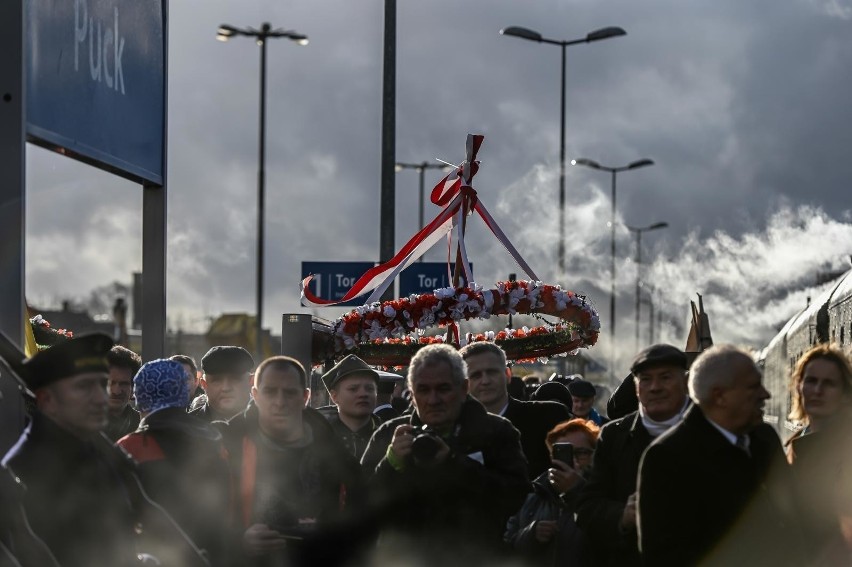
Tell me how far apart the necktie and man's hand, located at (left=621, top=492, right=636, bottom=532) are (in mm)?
737

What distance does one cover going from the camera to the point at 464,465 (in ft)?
22.6

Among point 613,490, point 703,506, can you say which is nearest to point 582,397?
point 613,490

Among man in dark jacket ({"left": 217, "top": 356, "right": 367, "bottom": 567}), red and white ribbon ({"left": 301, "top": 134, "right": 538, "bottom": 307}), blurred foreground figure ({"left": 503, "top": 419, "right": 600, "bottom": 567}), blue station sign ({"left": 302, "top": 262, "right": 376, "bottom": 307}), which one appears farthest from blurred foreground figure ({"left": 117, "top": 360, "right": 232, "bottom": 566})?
blue station sign ({"left": 302, "top": 262, "right": 376, "bottom": 307})

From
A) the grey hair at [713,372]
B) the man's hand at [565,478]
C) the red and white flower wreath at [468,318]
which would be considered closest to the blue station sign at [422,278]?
the red and white flower wreath at [468,318]

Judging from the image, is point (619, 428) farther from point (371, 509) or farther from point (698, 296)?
point (698, 296)

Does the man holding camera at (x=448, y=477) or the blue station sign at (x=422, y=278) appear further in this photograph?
the blue station sign at (x=422, y=278)

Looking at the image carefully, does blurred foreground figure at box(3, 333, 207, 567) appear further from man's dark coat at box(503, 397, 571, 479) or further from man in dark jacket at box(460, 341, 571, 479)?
man's dark coat at box(503, 397, 571, 479)

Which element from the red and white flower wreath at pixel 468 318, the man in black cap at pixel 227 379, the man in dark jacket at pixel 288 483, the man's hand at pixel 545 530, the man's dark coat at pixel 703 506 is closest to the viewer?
the man's dark coat at pixel 703 506

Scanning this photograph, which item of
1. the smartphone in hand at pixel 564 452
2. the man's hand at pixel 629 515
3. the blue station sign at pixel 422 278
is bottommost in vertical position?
the man's hand at pixel 629 515

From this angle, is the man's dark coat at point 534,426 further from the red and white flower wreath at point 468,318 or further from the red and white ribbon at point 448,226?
the red and white ribbon at point 448,226

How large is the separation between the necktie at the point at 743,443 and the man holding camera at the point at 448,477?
1.24 metres

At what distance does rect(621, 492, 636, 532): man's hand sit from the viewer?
676 cm

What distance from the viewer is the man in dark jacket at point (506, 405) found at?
8.87 metres

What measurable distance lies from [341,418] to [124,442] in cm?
300
